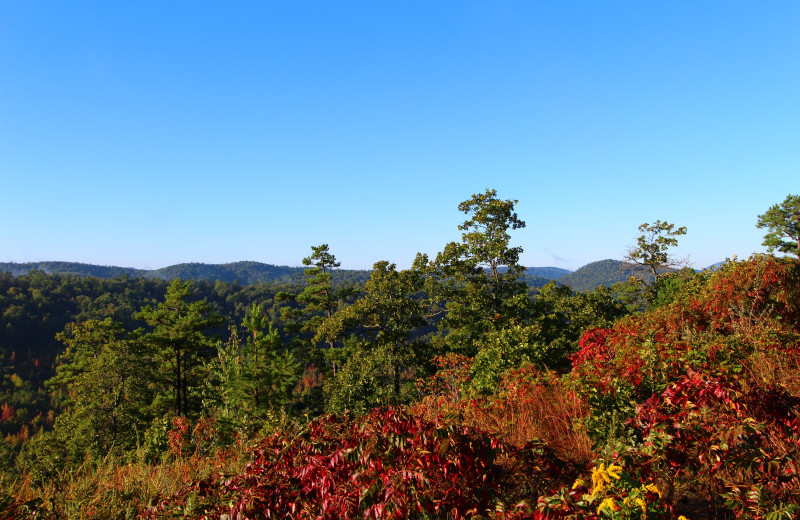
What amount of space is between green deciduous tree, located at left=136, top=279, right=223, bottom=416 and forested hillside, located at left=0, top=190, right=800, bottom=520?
1.43ft

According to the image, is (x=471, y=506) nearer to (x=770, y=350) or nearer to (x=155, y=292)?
(x=770, y=350)

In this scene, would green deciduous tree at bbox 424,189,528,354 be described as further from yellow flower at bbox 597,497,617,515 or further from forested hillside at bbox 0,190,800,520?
yellow flower at bbox 597,497,617,515

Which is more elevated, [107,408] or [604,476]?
[604,476]

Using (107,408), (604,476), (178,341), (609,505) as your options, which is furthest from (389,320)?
(609,505)

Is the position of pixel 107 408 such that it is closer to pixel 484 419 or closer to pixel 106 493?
pixel 106 493

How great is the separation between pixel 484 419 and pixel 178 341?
→ 77.8 ft

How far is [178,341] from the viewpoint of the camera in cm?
2355

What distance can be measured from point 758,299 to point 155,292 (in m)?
120

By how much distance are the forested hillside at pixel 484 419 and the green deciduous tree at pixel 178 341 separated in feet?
1.43

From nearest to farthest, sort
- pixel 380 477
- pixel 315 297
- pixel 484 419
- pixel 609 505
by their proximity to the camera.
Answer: pixel 609 505, pixel 380 477, pixel 484 419, pixel 315 297

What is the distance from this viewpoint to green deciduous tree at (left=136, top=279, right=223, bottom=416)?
23344 mm

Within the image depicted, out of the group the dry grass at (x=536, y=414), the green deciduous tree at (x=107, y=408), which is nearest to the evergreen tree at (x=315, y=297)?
the green deciduous tree at (x=107, y=408)

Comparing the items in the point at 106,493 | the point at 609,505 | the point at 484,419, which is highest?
the point at 609,505

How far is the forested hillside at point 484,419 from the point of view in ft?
7.97
